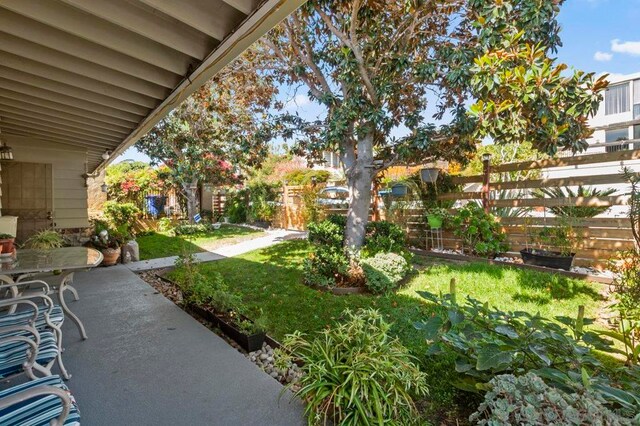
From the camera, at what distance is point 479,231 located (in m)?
6.11

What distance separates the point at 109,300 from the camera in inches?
165

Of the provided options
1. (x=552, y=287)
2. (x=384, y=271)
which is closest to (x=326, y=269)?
(x=384, y=271)

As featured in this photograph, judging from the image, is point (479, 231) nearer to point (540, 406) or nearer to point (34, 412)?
point (540, 406)

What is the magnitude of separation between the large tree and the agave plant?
578cm

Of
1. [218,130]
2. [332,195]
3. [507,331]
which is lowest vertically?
[507,331]

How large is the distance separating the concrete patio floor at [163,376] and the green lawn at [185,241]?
4244mm

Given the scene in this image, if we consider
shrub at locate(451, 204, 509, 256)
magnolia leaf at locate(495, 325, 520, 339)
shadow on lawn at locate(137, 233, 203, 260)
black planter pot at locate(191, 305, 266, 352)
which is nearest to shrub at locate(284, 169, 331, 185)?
shadow on lawn at locate(137, 233, 203, 260)

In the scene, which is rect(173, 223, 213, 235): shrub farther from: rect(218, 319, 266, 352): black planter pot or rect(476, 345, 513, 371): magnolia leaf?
rect(476, 345, 513, 371): magnolia leaf

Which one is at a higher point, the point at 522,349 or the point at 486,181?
the point at 486,181

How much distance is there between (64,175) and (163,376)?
22.2 ft

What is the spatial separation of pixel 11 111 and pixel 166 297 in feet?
11.1

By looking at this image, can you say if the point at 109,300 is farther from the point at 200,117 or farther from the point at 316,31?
the point at 200,117

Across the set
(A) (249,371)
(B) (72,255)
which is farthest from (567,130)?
(B) (72,255)

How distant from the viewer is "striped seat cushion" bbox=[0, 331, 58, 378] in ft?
5.70
